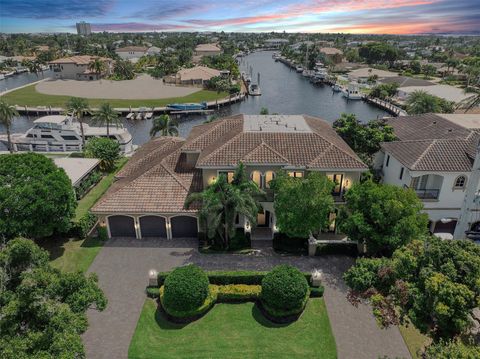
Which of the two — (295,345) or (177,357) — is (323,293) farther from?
(177,357)

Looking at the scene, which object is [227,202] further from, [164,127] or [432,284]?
[164,127]

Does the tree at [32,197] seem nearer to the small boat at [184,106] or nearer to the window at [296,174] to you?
the window at [296,174]

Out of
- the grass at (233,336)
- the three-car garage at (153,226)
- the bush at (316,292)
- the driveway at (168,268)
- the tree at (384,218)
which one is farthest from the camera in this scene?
the three-car garage at (153,226)

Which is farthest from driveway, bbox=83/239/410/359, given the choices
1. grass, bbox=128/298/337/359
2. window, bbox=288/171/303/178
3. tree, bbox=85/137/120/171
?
tree, bbox=85/137/120/171

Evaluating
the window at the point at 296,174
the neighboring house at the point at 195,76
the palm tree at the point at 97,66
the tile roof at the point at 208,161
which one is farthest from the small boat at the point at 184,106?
the window at the point at 296,174

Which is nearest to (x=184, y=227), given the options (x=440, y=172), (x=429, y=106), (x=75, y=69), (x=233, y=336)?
(x=233, y=336)
